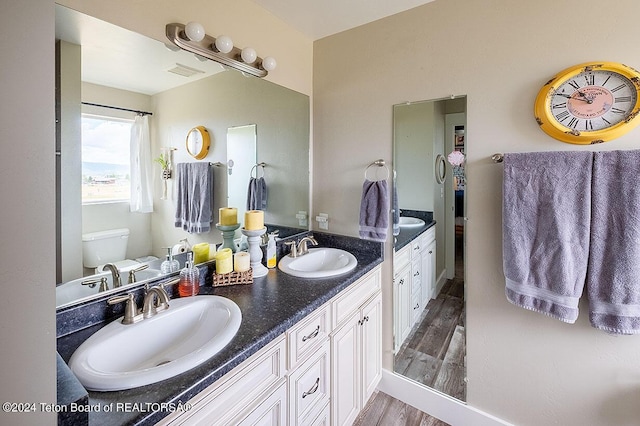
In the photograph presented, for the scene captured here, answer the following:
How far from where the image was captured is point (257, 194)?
172 cm

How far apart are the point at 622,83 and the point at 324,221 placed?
1593mm

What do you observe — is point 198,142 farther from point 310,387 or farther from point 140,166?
point 310,387

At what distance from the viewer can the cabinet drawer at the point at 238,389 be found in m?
0.74

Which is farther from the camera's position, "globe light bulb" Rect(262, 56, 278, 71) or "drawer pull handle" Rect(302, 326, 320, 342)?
"globe light bulb" Rect(262, 56, 278, 71)

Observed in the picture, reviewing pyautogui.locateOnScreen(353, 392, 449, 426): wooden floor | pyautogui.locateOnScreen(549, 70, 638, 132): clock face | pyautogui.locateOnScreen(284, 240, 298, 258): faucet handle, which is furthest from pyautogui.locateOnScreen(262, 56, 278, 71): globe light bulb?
pyautogui.locateOnScreen(353, 392, 449, 426): wooden floor

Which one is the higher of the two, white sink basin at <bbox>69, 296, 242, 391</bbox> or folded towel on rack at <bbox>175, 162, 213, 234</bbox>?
folded towel on rack at <bbox>175, 162, 213, 234</bbox>

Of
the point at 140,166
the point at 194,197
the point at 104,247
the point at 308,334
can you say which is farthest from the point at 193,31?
the point at 308,334

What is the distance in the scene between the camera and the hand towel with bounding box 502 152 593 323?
1182 mm

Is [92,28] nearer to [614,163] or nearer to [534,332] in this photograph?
[614,163]

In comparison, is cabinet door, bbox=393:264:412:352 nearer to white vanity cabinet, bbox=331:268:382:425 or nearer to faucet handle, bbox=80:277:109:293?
white vanity cabinet, bbox=331:268:382:425

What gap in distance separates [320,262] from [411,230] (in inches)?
24.0

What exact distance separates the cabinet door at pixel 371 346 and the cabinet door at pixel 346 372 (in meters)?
0.07

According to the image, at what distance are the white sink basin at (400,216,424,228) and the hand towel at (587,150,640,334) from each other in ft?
2.50

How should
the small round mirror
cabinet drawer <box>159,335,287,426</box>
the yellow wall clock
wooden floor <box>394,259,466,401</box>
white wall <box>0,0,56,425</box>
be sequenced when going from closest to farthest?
white wall <box>0,0,56,425</box>, cabinet drawer <box>159,335,287,426</box>, the yellow wall clock, the small round mirror, wooden floor <box>394,259,466,401</box>
